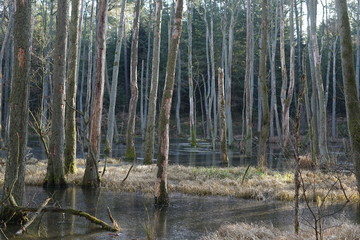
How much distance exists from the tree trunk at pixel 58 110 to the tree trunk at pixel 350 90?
744 cm

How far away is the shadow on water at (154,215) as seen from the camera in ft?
25.1

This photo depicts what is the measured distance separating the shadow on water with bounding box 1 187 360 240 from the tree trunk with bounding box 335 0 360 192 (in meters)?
1.93

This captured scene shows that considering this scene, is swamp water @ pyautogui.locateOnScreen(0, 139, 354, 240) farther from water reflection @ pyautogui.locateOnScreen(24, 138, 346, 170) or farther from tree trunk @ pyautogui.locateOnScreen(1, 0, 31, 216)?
water reflection @ pyautogui.locateOnScreen(24, 138, 346, 170)

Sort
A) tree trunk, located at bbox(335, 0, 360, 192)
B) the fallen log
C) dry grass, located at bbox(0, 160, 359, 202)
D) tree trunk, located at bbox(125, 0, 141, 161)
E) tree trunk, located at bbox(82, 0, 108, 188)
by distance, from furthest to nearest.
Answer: tree trunk, located at bbox(125, 0, 141, 161) → tree trunk, located at bbox(82, 0, 108, 188) → dry grass, located at bbox(0, 160, 359, 202) → tree trunk, located at bbox(335, 0, 360, 192) → the fallen log

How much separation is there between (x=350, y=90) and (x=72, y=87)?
28.0 feet

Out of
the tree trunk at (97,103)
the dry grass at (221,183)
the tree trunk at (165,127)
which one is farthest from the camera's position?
the tree trunk at (97,103)

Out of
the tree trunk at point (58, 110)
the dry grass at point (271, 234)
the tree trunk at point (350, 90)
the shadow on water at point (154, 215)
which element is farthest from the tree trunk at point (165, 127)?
the tree trunk at point (58, 110)

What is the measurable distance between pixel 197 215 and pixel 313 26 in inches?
507

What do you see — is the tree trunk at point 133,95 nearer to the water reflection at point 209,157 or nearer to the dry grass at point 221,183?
the water reflection at point 209,157

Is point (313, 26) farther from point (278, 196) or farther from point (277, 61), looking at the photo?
point (277, 61)

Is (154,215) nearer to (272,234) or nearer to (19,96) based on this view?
(272,234)

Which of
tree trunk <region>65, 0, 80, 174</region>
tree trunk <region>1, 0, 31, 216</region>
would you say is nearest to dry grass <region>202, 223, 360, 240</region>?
tree trunk <region>1, 0, 31, 216</region>

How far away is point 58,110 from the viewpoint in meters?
12.2

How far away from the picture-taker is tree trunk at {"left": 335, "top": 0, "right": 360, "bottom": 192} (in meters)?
7.84
